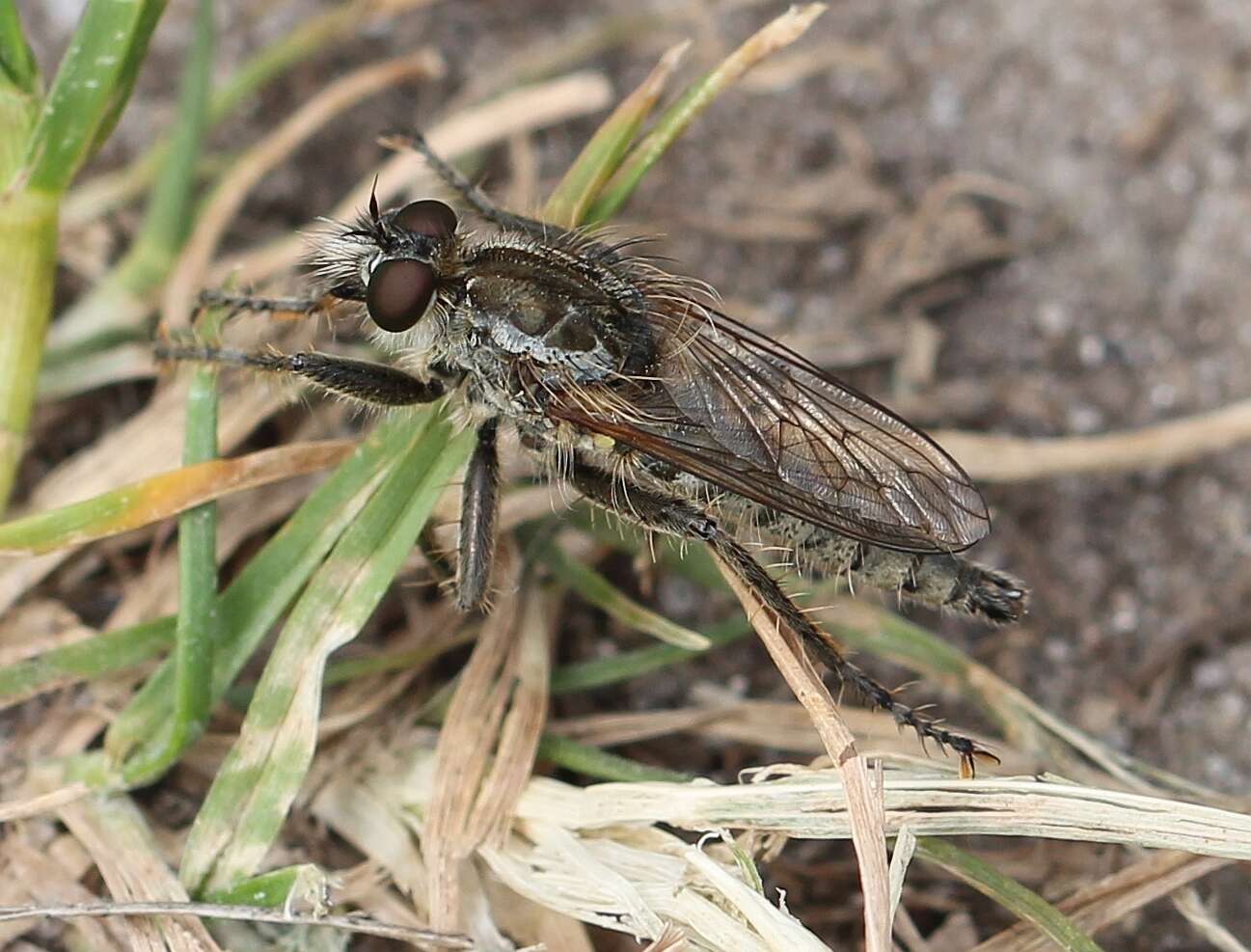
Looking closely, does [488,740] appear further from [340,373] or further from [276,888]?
[340,373]

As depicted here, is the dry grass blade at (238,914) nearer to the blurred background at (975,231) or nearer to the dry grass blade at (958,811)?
the dry grass blade at (958,811)

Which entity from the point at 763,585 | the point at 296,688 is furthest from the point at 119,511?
the point at 763,585

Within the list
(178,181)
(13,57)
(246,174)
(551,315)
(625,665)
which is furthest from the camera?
(246,174)

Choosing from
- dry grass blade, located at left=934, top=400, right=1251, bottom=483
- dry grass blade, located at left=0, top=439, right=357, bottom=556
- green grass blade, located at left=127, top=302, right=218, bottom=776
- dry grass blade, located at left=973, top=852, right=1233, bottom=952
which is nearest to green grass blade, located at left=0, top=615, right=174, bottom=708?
Result: green grass blade, located at left=127, top=302, right=218, bottom=776

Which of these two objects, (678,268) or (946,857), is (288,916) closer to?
(946,857)

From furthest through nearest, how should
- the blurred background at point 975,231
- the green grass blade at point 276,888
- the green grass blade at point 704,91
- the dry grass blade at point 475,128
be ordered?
the dry grass blade at point 475,128 → the blurred background at point 975,231 → the green grass blade at point 704,91 → the green grass blade at point 276,888

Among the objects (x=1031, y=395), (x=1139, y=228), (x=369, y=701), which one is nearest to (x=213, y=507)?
(x=369, y=701)

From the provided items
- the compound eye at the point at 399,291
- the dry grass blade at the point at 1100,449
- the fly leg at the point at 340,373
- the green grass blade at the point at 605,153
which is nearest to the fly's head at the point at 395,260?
the compound eye at the point at 399,291
